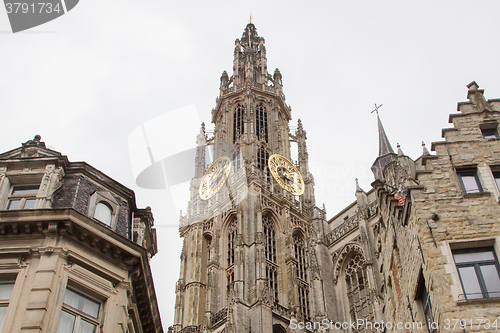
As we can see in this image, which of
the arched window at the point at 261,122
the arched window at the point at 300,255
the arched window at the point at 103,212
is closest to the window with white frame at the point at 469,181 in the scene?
the arched window at the point at 103,212

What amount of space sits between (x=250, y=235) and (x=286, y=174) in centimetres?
1087

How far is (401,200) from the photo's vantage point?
13500mm

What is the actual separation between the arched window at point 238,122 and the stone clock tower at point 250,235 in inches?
4.1

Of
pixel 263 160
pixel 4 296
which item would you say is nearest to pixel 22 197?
pixel 4 296

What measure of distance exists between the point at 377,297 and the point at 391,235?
2231 cm

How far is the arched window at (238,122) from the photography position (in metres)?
58.5

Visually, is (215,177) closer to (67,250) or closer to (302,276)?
(302,276)

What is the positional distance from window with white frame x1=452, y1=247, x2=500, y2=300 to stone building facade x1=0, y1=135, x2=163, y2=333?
7702 millimetres

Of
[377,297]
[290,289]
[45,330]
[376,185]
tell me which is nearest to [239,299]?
[290,289]

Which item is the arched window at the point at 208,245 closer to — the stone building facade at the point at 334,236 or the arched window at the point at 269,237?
the stone building facade at the point at 334,236

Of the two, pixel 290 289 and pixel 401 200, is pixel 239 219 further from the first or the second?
pixel 401 200

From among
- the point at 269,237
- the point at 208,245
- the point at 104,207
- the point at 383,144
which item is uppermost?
the point at 383,144

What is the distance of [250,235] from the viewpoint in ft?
148

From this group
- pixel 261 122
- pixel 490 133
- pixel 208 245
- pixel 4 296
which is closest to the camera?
pixel 4 296
